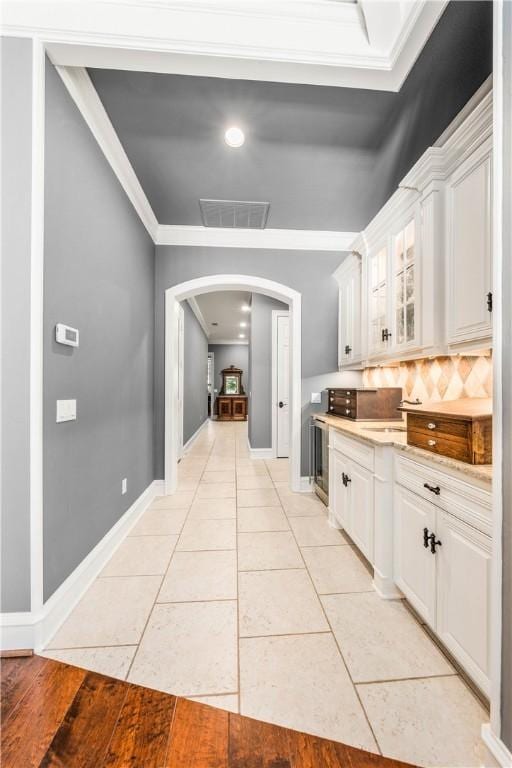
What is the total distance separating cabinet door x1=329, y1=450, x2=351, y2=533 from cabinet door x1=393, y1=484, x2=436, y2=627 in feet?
2.00

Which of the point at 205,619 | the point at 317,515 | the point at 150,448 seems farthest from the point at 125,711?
the point at 150,448

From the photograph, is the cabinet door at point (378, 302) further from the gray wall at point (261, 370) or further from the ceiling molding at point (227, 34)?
the gray wall at point (261, 370)

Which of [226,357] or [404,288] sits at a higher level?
[226,357]

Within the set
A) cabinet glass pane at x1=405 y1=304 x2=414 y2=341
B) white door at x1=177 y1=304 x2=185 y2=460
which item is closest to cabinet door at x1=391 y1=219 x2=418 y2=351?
cabinet glass pane at x1=405 y1=304 x2=414 y2=341

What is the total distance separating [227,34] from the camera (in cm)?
156

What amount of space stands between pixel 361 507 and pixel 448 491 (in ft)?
2.80

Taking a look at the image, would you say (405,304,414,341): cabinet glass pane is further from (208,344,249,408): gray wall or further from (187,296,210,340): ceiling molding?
(208,344,249,408): gray wall

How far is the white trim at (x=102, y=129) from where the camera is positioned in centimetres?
177

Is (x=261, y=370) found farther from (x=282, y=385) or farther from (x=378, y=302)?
(x=378, y=302)

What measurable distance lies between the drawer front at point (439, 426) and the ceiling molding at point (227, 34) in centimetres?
171

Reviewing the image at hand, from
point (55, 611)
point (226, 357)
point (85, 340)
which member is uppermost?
point (226, 357)

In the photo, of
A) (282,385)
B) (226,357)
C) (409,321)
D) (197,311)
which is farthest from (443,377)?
(226,357)

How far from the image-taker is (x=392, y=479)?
1.85m

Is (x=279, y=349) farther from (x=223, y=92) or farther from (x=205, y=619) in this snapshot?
(x=205, y=619)
